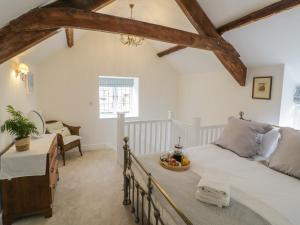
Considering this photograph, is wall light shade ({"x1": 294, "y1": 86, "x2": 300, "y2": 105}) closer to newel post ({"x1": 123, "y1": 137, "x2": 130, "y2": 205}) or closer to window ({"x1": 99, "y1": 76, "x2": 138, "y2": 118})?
newel post ({"x1": 123, "y1": 137, "x2": 130, "y2": 205})

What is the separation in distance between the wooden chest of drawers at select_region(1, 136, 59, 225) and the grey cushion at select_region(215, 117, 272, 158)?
243 cm

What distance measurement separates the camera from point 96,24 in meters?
2.32

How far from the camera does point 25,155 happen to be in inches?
83.4

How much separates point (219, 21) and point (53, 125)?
3.95 meters

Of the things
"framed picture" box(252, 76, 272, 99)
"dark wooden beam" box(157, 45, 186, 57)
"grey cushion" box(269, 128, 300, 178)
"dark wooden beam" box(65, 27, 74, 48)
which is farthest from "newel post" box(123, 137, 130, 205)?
"dark wooden beam" box(157, 45, 186, 57)

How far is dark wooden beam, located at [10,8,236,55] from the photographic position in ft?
6.68

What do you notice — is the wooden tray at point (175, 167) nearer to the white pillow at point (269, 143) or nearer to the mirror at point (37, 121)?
the white pillow at point (269, 143)

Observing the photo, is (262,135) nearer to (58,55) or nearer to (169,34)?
(169,34)

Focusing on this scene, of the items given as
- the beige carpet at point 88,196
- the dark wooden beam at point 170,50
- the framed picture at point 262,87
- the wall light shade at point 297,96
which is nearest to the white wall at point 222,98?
the framed picture at point 262,87

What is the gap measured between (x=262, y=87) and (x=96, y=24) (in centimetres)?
308

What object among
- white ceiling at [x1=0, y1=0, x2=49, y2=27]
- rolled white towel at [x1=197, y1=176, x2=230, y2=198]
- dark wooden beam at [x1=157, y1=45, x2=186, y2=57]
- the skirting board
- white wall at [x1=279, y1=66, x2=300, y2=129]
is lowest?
the skirting board

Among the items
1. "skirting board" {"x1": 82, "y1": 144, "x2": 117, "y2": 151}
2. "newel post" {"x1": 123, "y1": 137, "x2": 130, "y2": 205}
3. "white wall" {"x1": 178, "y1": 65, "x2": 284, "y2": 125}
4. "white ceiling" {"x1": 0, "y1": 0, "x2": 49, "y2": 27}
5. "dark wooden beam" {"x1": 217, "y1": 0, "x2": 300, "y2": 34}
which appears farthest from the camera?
"skirting board" {"x1": 82, "y1": 144, "x2": 117, "y2": 151}

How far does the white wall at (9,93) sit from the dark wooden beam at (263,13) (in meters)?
3.40

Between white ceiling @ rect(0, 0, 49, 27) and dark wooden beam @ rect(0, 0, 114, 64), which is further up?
white ceiling @ rect(0, 0, 49, 27)
